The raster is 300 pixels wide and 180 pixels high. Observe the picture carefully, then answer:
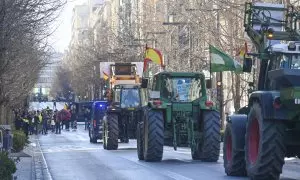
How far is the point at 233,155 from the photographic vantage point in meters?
17.0

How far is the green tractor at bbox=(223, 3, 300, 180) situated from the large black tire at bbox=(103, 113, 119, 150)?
14.1 metres

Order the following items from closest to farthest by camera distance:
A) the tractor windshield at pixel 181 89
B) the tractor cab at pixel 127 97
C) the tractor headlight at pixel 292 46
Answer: the tractor headlight at pixel 292 46 < the tractor windshield at pixel 181 89 < the tractor cab at pixel 127 97

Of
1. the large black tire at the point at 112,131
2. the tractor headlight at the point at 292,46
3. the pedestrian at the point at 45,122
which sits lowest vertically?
the pedestrian at the point at 45,122

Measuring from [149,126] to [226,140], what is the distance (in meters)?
5.50

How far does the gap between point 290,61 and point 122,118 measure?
17648 millimetres

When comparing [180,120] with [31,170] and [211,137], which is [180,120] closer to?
[211,137]

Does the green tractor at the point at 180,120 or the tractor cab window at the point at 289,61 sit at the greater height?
the tractor cab window at the point at 289,61

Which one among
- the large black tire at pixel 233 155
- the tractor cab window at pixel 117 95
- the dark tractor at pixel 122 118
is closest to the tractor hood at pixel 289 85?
the large black tire at pixel 233 155

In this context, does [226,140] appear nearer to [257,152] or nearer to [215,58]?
[257,152]

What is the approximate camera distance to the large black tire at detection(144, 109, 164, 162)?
22.8 meters

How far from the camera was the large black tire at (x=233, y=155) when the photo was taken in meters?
16.8

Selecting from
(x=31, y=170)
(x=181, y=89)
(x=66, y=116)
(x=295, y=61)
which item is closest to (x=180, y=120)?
(x=181, y=89)

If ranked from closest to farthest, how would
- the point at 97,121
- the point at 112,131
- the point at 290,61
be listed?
1. the point at 290,61
2. the point at 112,131
3. the point at 97,121

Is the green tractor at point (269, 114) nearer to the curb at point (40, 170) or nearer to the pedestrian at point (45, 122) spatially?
the curb at point (40, 170)
